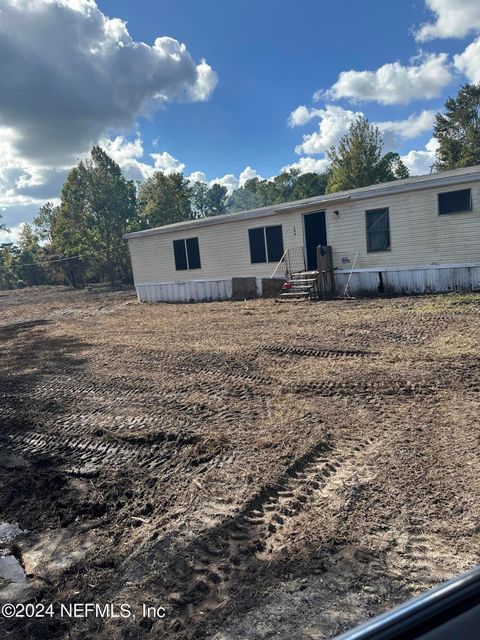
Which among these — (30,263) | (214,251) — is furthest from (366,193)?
(30,263)

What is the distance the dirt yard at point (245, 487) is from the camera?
2006 millimetres

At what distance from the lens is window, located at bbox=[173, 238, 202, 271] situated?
15.1 m

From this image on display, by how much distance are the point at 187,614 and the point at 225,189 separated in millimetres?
88279

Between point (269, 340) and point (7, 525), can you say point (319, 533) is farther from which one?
point (269, 340)

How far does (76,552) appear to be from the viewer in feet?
8.16

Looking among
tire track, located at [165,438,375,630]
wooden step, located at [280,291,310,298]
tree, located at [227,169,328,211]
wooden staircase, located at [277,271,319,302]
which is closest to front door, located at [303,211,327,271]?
wooden staircase, located at [277,271,319,302]

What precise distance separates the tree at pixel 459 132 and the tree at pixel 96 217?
24.1 meters

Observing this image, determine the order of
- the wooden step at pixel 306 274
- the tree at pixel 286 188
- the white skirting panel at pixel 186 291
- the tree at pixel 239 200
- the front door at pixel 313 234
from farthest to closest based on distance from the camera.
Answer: the tree at pixel 239 200 → the tree at pixel 286 188 → the white skirting panel at pixel 186 291 → the front door at pixel 313 234 → the wooden step at pixel 306 274

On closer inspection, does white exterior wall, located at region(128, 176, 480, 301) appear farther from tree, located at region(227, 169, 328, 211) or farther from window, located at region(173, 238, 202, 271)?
tree, located at region(227, 169, 328, 211)

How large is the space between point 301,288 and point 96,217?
22310mm

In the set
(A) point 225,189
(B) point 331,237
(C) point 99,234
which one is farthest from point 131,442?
(A) point 225,189

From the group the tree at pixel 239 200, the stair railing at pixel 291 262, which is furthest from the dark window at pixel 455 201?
the tree at pixel 239 200

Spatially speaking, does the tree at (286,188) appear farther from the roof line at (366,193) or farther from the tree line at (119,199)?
the roof line at (366,193)

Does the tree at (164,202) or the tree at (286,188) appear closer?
the tree at (164,202)
